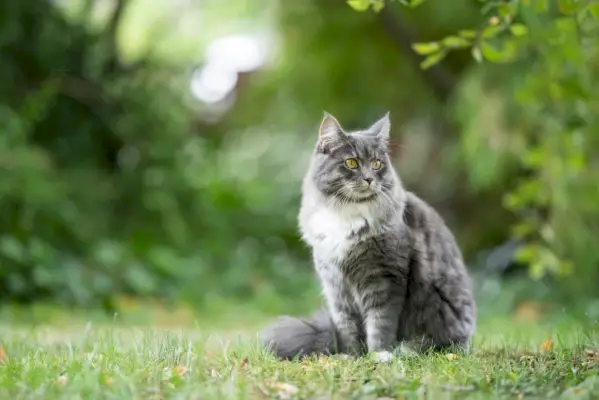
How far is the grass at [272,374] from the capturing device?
2.89m

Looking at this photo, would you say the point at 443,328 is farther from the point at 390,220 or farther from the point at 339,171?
the point at 339,171

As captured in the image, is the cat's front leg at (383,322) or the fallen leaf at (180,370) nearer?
the fallen leaf at (180,370)

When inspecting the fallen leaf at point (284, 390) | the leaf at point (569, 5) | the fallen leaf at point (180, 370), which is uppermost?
the leaf at point (569, 5)

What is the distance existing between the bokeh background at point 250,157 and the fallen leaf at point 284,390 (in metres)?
2.85

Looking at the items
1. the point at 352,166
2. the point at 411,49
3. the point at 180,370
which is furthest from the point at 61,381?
the point at 411,49

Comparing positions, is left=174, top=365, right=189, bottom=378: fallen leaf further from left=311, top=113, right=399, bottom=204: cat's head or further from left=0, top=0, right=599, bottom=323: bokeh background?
left=0, top=0, right=599, bottom=323: bokeh background

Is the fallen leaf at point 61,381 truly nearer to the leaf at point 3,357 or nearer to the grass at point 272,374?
the grass at point 272,374

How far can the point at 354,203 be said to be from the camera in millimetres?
4047

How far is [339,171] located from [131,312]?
10.4ft

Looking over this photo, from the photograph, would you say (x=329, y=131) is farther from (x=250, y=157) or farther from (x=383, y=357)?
(x=250, y=157)

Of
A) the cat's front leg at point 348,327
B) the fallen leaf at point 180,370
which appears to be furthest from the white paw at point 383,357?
the fallen leaf at point 180,370

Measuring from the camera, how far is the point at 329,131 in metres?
4.10

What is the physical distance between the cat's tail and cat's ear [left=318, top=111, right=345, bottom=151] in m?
0.91

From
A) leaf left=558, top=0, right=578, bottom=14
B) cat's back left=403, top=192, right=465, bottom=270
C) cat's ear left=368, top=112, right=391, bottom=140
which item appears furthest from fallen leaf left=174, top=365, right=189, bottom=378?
leaf left=558, top=0, right=578, bottom=14
